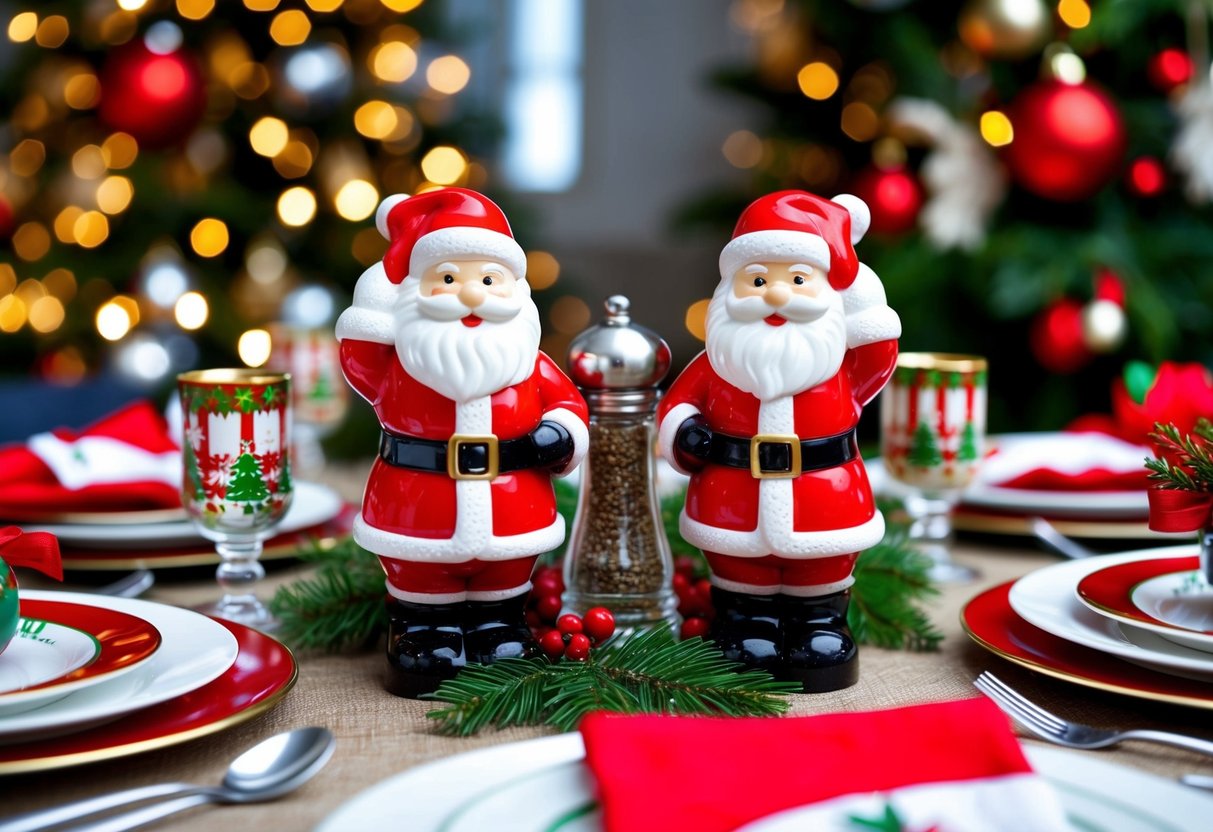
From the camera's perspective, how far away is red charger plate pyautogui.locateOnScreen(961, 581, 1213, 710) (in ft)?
Result: 2.22

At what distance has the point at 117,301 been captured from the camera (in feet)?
8.49

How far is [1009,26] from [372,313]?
1450 mm

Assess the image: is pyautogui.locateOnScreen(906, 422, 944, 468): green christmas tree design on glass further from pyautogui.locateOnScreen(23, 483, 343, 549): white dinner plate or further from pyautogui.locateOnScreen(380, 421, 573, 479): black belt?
pyautogui.locateOnScreen(23, 483, 343, 549): white dinner plate

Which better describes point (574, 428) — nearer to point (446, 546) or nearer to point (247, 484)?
point (446, 546)

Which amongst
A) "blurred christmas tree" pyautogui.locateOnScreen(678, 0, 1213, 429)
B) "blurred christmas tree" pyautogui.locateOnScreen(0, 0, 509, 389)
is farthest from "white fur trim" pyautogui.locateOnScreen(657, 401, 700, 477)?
"blurred christmas tree" pyautogui.locateOnScreen(0, 0, 509, 389)

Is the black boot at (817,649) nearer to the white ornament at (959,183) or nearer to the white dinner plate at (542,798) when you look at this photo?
the white dinner plate at (542,798)

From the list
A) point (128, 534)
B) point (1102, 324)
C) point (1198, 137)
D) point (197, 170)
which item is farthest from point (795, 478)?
point (197, 170)

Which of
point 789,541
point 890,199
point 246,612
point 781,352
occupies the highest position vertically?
point 890,199

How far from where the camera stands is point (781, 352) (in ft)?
2.54

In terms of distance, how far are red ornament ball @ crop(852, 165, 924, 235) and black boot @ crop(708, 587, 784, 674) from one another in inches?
56.5

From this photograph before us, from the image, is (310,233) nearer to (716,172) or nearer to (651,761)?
(716,172)

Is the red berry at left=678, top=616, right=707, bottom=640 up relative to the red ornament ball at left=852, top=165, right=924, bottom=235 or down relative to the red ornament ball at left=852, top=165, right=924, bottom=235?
down

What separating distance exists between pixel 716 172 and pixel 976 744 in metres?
3.68

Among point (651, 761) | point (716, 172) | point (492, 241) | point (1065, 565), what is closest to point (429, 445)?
point (492, 241)
